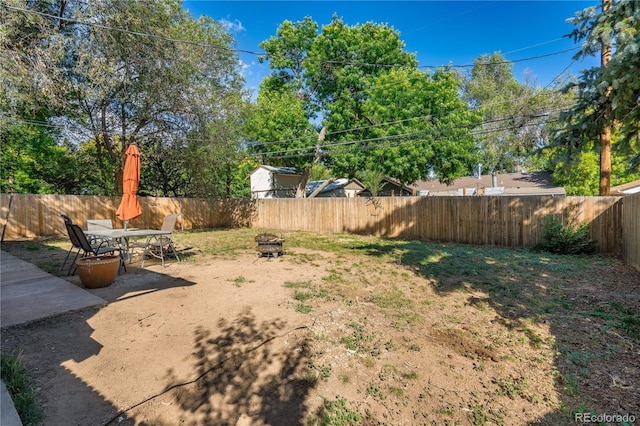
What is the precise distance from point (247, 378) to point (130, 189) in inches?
200

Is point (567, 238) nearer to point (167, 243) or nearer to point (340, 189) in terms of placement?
point (167, 243)

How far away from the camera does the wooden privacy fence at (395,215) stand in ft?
25.0

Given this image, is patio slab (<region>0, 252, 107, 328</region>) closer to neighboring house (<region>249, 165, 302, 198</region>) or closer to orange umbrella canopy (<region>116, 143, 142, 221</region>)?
orange umbrella canopy (<region>116, 143, 142, 221</region>)

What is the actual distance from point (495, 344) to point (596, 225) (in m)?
7.02

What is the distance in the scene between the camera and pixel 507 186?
2195 centimetres

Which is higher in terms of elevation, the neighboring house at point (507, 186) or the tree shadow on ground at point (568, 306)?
the neighboring house at point (507, 186)

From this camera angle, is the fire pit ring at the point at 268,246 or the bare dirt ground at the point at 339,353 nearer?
the bare dirt ground at the point at 339,353

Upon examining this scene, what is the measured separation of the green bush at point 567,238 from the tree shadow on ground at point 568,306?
1.59 ft

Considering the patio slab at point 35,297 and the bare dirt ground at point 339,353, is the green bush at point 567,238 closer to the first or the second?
the bare dirt ground at point 339,353

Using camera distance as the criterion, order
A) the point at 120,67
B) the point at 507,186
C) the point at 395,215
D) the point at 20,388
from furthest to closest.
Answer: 1. the point at 507,186
2. the point at 395,215
3. the point at 120,67
4. the point at 20,388

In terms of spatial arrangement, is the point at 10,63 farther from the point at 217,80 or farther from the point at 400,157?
the point at 400,157

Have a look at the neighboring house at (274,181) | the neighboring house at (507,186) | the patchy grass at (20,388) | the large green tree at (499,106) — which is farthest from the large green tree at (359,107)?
the patchy grass at (20,388)

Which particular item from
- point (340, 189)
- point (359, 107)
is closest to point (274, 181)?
point (340, 189)

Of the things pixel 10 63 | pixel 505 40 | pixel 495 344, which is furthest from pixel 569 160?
pixel 505 40
